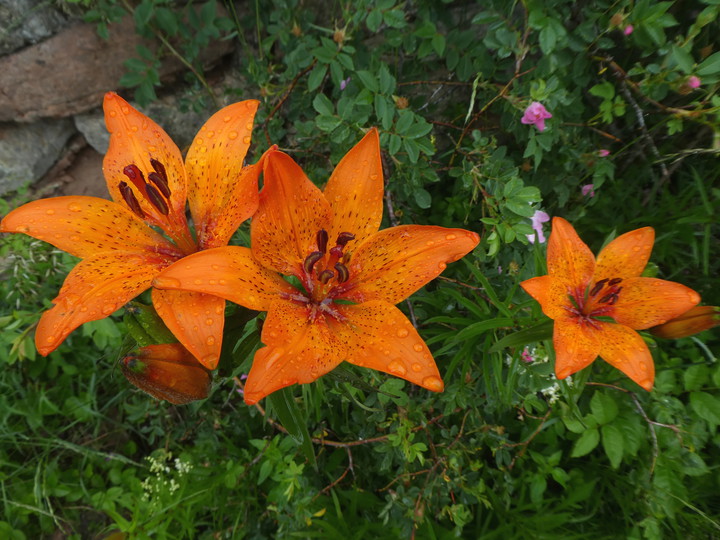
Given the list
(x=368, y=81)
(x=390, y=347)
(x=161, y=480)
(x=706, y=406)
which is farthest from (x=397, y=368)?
(x=161, y=480)

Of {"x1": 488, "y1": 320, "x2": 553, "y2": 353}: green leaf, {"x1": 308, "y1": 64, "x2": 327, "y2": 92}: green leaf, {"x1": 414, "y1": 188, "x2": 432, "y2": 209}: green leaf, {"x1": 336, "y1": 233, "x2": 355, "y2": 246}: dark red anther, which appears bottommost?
{"x1": 488, "y1": 320, "x2": 553, "y2": 353}: green leaf

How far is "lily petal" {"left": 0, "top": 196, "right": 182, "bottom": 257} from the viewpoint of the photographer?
2.95ft

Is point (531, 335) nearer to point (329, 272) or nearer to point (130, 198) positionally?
point (329, 272)

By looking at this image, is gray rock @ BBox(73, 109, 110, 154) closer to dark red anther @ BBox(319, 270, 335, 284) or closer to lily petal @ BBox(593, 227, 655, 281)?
dark red anther @ BBox(319, 270, 335, 284)

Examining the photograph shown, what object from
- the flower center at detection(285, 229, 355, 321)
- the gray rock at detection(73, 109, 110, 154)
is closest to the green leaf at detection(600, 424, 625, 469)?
the flower center at detection(285, 229, 355, 321)

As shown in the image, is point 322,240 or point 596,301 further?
point 596,301

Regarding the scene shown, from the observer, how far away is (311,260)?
0.90 metres

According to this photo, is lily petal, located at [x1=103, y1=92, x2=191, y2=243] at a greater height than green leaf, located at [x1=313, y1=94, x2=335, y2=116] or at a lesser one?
greater

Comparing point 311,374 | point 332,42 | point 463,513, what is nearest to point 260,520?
point 463,513

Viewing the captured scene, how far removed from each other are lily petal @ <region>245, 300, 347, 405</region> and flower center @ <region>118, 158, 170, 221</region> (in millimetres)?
322

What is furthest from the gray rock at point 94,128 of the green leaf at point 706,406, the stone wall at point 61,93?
the green leaf at point 706,406

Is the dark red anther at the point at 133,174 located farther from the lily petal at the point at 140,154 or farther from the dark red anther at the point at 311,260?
the dark red anther at the point at 311,260

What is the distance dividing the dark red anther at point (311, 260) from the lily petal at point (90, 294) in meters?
0.30

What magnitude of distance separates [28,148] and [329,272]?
7.32 feet
